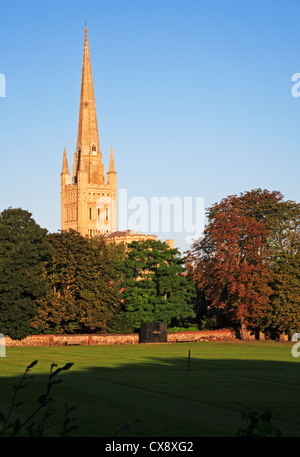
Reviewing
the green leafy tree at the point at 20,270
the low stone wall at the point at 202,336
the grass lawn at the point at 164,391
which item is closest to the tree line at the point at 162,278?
the green leafy tree at the point at 20,270

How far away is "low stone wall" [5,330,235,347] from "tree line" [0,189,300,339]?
0.97m

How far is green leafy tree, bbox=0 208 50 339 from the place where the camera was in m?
66.4

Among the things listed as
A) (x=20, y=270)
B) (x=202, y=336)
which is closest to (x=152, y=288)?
(x=202, y=336)

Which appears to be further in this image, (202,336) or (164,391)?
(202,336)

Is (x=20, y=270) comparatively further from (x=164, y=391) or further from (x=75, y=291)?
(x=164, y=391)

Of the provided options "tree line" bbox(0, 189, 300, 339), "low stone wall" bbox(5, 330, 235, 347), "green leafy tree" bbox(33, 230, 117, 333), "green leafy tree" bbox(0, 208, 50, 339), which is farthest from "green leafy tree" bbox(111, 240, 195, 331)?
"green leafy tree" bbox(0, 208, 50, 339)

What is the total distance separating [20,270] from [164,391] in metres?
39.1

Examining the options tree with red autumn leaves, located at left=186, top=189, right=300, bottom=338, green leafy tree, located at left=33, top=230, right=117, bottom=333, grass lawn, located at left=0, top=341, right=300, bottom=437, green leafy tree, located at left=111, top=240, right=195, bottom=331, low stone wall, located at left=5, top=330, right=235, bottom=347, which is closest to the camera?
grass lawn, located at left=0, top=341, right=300, bottom=437

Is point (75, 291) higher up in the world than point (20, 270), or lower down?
lower down

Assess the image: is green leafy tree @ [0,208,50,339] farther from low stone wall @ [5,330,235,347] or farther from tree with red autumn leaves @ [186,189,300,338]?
tree with red autumn leaves @ [186,189,300,338]

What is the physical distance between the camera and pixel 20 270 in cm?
6800

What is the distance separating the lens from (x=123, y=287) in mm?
80688

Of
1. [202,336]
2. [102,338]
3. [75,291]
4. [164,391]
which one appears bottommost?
[202,336]
